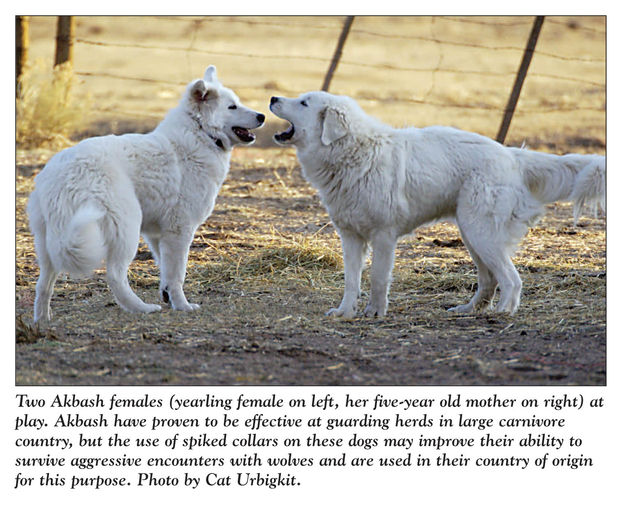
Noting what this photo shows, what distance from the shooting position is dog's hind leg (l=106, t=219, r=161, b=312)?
5.72 meters

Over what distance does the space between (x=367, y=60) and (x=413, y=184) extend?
78.1 feet

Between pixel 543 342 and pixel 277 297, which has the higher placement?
pixel 277 297

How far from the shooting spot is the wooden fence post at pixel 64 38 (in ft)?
42.3

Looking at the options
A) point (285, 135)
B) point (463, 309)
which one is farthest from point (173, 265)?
point (463, 309)

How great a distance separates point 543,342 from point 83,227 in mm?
3015

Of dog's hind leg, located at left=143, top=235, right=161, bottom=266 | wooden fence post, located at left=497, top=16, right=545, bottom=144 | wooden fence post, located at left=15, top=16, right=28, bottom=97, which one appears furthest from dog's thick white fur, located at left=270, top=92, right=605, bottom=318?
wooden fence post, located at left=15, top=16, right=28, bottom=97

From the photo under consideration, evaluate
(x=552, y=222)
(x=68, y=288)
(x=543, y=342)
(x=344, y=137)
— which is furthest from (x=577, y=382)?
(x=552, y=222)

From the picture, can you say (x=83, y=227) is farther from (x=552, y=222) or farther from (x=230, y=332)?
(x=552, y=222)

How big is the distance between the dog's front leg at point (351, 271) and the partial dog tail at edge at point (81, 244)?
173 cm

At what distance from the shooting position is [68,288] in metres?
6.92

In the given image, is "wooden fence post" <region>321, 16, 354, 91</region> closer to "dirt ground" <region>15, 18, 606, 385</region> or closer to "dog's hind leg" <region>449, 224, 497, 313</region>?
"dirt ground" <region>15, 18, 606, 385</region>

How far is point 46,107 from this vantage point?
13.1m

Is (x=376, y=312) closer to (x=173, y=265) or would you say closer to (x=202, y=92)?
(x=173, y=265)

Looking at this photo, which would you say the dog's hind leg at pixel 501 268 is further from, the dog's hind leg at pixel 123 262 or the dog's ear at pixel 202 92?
the dog's hind leg at pixel 123 262
